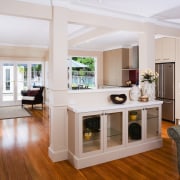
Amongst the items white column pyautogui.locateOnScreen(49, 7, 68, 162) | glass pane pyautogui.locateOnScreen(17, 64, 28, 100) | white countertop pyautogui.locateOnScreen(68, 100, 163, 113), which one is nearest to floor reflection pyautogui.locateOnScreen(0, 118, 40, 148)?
white column pyautogui.locateOnScreen(49, 7, 68, 162)

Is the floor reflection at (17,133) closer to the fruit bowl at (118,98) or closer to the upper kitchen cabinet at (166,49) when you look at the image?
the fruit bowl at (118,98)

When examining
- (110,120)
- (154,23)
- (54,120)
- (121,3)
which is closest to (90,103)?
(110,120)

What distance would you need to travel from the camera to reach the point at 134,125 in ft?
12.3

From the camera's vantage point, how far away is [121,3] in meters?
3.47

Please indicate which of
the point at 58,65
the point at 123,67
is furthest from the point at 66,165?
the point at 123,67

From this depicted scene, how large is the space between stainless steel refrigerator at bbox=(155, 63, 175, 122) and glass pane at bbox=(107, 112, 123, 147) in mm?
2798

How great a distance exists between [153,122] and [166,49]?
2747 millimetres

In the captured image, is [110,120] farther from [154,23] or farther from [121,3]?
[154,23]

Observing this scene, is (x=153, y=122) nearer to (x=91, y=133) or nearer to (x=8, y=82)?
(x=91, y=133)

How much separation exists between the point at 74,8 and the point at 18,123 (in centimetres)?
386

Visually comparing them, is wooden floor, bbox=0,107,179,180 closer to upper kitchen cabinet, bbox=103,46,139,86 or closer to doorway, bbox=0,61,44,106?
upper kitchen cabinet, bbox=103,46,139,86

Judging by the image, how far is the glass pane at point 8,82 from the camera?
28.9 ft

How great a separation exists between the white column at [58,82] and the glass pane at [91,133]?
0.37m

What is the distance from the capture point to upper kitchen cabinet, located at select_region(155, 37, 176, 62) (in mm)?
5621
